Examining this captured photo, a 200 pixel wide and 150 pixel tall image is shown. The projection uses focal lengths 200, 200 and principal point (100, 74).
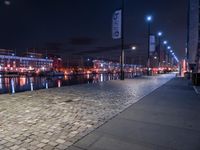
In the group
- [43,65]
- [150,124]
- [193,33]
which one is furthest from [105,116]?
[43,65]

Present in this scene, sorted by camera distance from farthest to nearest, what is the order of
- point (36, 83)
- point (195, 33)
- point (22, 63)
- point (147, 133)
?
point (22, 63), point (36, 83), point (195, 33), point (147, 133)

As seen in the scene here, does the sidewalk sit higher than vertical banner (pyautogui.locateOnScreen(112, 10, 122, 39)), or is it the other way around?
vertical banner (pyautogui.locateOnScreen(112, 10, 122, 39))

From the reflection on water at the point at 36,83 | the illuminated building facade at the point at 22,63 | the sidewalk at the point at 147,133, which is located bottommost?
the reflection on water at the point at 36,83

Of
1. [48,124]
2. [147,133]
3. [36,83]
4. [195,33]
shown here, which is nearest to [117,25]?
[195,33]

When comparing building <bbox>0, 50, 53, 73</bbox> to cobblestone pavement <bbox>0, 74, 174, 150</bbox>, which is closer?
cobblestone pavement <bbox>0, 74, 174, 150</bbox>

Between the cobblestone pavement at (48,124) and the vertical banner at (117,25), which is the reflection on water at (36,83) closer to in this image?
the vertical banner at (117,25)

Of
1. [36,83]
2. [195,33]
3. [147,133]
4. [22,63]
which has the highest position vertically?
[195,33]

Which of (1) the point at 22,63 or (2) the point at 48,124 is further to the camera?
(1) the point at 22,63

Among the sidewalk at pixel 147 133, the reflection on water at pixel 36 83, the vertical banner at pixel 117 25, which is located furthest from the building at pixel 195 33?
the sidewalk at pixel 147 133

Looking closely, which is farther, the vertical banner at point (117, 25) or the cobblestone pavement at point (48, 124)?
the vertical banner at point (117, 25)

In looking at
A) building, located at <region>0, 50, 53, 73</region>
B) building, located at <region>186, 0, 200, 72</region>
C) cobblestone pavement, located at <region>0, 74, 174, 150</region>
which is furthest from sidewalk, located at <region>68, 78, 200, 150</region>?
building, located at <region>0, 50, 53, 73</region>

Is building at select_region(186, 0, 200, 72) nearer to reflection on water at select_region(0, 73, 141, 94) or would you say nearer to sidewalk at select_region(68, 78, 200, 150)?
reflection on water at select_region(0, 73, 141, 94)

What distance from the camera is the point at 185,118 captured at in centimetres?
655

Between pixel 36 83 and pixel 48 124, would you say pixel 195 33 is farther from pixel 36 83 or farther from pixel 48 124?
pixel 48 124
